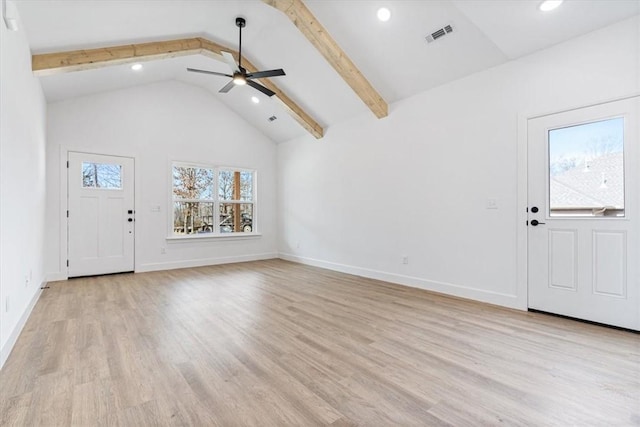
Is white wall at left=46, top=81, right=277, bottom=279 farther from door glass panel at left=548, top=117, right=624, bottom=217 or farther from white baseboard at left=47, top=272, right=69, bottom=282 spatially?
door glass panel at left=548, top=117, right=624, bottom=217

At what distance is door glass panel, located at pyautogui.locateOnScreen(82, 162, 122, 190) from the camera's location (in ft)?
17.6

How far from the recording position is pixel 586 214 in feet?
10.1

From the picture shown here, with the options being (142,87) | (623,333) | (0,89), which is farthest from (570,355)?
(142,87)

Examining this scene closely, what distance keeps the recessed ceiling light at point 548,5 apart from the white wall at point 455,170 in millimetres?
518

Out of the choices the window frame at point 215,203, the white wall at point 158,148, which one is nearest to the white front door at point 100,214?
the white wall at point 158,148

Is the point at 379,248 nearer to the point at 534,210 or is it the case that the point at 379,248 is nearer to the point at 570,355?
the point at 534,210

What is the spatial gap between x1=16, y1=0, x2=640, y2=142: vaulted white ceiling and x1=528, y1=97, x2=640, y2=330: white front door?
0.94 m

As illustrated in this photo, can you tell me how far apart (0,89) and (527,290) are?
17.0ft

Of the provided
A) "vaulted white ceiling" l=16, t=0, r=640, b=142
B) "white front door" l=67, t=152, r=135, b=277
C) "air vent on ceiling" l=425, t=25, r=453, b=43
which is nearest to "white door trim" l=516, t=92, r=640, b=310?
"vaulted white ceiling" l=16, t=0, r=640, b=142

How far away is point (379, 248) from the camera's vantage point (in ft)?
16.7

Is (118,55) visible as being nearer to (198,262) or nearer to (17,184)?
(17,184)

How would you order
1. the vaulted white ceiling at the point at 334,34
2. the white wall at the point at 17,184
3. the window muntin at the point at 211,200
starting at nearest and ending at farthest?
the white wall at the point at 17,184 < the vaulted white ceiling at the point at 334,34 < the window muntin at the point at 211,200

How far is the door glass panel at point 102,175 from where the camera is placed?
5.36 metres

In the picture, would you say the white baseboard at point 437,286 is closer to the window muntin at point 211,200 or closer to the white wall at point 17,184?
the window muntin at point 211,200
